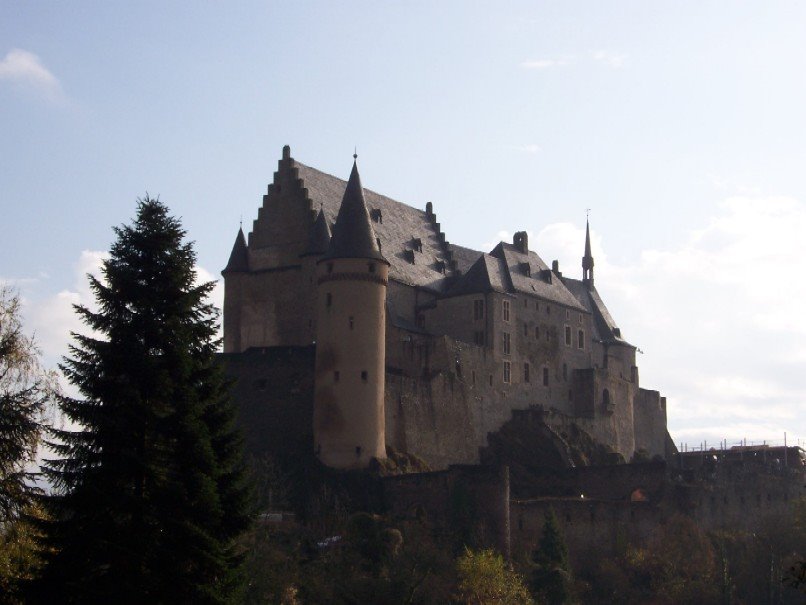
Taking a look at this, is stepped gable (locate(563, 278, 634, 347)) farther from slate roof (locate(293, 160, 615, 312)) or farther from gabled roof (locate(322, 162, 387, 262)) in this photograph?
gabled roof (locate(322, 162, 387, 262))

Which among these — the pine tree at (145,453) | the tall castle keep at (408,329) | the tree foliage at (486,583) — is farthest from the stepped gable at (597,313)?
the pine tree at (145,453)

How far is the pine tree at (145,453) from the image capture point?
3120 centimetres

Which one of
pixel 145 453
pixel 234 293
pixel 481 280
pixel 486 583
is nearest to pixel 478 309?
pixel 481 280

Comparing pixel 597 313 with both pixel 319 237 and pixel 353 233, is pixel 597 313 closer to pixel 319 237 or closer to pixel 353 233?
pixel 319 237

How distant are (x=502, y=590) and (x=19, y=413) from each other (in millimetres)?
31030

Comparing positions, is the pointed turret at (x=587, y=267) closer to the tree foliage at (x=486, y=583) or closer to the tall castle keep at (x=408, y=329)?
the tall castle keep at (x=408, y=329)

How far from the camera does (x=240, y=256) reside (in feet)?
260

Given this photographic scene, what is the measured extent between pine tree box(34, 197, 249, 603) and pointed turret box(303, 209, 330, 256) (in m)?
41.1

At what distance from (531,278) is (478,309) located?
7.62 metres

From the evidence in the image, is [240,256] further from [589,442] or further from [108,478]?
[108,478]

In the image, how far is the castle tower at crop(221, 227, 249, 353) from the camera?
7800 centimetres

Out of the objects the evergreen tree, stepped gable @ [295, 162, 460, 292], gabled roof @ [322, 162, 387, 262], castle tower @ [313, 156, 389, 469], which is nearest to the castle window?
stepped gable @ [295, 162, 460, 292]

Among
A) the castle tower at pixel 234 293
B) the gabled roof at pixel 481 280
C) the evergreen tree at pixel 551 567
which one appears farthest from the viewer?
the gabled roof at pixel 481 280

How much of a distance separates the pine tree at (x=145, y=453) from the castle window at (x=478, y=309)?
49.3 m
